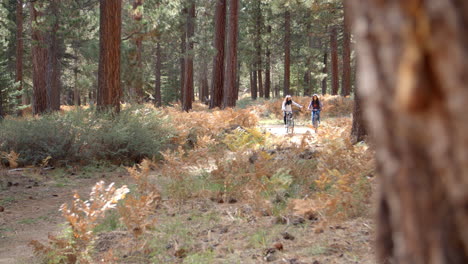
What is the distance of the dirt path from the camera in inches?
195

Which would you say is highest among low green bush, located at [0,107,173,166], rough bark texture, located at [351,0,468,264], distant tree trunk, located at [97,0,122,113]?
distant tree trunk, located at [97,0,122,113]

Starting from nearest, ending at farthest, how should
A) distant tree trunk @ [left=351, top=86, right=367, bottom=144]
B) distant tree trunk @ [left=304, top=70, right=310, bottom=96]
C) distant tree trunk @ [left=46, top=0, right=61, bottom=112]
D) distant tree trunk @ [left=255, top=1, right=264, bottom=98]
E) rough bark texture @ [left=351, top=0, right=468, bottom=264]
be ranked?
rough bark texture @ [left=351, top=0, right=468, bottom=264] → distant tree trunk @ [left=351, top=86, right=367, bottom=144] → distant tree trunk @ [left=46, top=0, right=61, bottom=112] → distant tree trunk @ [left=255, top=1, right=264, bottom=98] → distant tree trunk @ [left=304, top=70, right=310, bottom=96]

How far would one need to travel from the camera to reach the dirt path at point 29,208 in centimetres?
495

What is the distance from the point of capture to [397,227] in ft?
3.18

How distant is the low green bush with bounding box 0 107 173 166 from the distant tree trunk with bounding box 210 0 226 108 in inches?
407

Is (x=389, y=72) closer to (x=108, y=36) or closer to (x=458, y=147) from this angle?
(x=458, y=147)

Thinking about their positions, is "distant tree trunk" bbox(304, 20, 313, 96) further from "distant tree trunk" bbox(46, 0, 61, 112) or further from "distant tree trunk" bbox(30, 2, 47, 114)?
"distant tree trunk" bbox(46, 0, 61, 112)

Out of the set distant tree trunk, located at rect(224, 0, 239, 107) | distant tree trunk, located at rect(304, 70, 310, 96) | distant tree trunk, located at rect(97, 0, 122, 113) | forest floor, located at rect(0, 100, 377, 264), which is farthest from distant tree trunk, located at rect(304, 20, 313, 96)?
forest floor, located at rect(0, 100, 377, 264)

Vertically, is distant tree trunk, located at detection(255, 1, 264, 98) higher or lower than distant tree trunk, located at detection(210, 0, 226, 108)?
higher

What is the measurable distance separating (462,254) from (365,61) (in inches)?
17.8

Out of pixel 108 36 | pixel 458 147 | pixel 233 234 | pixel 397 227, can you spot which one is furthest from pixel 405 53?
pixel 108 36

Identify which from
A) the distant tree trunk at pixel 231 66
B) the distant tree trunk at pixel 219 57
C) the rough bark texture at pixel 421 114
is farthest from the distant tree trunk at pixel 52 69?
the rough bark texture at pixel 421 114

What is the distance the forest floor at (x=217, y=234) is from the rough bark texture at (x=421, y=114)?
2.49m

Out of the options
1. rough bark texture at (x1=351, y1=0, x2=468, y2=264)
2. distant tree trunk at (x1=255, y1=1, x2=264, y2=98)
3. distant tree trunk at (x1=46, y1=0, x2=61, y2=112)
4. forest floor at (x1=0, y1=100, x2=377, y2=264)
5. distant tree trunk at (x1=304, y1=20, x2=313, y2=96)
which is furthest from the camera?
distant tree trunk at (x1=304, y1=20, x2=313, y2=96)
